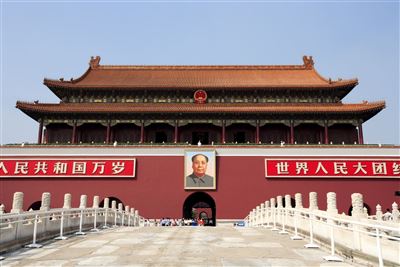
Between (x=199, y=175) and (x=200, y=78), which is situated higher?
(x=200, y=78)

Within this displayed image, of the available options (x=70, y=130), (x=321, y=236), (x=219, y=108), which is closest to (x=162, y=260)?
(x=321, y=236)

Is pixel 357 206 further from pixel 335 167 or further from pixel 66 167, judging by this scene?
pixel 66 167

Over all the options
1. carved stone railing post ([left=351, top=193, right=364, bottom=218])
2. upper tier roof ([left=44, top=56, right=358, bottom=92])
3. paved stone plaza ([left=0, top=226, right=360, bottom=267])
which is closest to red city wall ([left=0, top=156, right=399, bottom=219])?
upper tier roof ([left=44, top=56, right=358, bottom=92])

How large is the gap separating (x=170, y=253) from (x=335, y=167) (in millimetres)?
17702

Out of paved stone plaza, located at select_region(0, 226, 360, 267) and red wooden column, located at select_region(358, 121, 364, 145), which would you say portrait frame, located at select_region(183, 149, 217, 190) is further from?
paved stone plaza, located at select_region(0, 226, 360, 267)

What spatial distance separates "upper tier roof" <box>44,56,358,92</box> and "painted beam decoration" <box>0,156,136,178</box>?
21.3ft

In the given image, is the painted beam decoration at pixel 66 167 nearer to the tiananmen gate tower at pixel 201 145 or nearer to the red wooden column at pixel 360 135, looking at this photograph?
the tiananmen gate tower at pixel 201 145

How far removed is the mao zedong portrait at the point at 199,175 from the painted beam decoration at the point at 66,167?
3707 millimetres

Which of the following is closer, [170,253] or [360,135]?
[170,253]

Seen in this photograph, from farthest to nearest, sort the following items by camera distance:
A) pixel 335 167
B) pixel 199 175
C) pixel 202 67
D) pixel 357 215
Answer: pixel 202 67 → pixel 199 175 → pixel 335 167 → pixel 357 215

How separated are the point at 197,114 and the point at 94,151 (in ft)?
24.4

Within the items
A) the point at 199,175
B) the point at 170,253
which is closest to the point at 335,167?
the point at 199,175

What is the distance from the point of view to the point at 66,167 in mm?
23344

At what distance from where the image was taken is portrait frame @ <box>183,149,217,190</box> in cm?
2289
